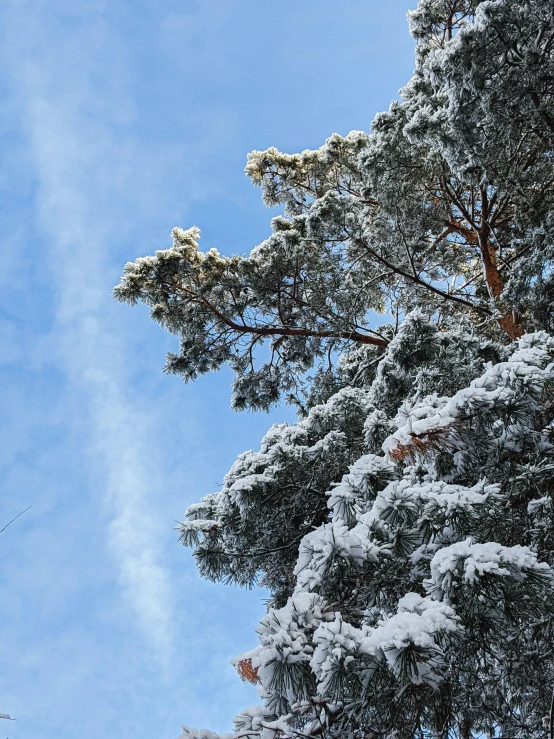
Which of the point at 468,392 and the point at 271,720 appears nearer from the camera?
the point at 271,720

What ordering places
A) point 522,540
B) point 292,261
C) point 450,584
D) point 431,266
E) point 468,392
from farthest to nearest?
point 431,266 → point 292,261 → point 522,540 → point 468,392 → point 450,584

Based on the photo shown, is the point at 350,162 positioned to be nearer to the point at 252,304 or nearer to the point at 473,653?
the point at 252,304

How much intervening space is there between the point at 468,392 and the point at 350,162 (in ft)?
24.9

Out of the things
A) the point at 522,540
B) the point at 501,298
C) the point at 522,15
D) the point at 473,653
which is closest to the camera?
the point at 473,653

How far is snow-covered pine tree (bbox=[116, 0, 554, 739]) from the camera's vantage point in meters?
2.63

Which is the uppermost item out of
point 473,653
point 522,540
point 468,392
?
point 468,392

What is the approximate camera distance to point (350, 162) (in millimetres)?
9906

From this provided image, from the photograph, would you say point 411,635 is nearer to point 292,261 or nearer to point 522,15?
point 522,15

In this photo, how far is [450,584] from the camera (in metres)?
2.63

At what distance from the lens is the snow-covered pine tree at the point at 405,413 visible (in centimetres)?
263

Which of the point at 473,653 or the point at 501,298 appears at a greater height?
the point at 501,298

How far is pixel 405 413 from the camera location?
14.4 feet

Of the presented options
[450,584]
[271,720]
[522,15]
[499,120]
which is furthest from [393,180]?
[271,720]

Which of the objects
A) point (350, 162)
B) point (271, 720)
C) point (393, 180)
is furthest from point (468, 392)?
point (350, 162)
